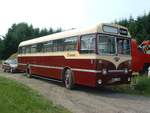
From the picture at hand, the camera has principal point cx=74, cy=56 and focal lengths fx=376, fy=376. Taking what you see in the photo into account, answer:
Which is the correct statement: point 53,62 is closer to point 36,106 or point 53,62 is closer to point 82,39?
point 82,39

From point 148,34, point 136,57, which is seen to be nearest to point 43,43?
point 136,57

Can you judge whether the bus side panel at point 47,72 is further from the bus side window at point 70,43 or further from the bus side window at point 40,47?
the bus side window at point 70,43

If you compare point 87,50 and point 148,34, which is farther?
point 148,34

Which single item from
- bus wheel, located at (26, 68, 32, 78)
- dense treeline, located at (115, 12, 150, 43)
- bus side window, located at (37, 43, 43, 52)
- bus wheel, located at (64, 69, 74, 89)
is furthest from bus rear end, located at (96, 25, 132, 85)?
dense treeline, located at (115, 12, 150, 43)

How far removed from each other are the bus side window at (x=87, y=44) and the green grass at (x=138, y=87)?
2.79m

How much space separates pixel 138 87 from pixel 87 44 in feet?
11.3

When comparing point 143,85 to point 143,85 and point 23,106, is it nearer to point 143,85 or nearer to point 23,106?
point 143,85

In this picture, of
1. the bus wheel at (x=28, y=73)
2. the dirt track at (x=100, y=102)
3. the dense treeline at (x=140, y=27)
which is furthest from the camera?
the dense treeline at (x=140, y=27)

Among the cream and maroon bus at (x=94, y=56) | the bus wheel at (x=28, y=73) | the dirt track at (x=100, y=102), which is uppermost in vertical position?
the cream and maroon bus at (x=94, y=56)

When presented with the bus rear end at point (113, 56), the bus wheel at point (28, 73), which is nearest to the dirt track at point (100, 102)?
the bus rear end at point (113, 56)

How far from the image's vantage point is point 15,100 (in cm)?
1263

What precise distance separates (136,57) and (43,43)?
6.77 metres

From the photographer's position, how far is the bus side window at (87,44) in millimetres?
16661

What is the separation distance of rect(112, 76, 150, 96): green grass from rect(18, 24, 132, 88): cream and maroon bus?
2.62ft
